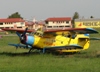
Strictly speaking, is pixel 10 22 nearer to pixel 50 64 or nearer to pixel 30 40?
pixel 30 40

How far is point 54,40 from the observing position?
1897cm

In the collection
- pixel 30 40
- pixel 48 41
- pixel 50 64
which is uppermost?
pixel 30 40

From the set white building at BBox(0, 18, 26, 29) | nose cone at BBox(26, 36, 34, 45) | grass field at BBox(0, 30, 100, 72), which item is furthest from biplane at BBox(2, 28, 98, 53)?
white building at BBox(0, 18, 26, 29)

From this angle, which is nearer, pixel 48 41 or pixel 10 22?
Answer: pixel 48 41

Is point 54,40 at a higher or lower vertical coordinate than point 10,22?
higher

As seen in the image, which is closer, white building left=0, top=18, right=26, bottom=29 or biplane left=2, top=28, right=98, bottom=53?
biplane left=2, top=28, right=98, bottom=53

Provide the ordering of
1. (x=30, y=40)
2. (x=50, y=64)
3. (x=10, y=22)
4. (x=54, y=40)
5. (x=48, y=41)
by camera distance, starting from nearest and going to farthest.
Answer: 1. (x=50, y=64)
2. (x=30, y=40)
3. (x=48, y=41)
4. (x=54, y=40)
5. (x=10, y=22)

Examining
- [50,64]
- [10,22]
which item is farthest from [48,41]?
[10,22]

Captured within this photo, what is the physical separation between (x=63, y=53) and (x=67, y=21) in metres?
113

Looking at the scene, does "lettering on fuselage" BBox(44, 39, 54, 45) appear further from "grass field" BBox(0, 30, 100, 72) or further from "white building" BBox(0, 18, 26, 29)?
"white building" BBox(0, 18, 26, 29)

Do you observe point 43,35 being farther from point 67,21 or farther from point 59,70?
point 67,21

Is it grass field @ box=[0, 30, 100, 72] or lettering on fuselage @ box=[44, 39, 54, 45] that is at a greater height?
lettering on fuselage @ box=[44, 39, 54, 45]

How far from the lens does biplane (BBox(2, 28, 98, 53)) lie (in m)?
17.6

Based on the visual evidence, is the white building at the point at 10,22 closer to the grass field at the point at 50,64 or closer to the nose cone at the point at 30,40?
the nose cone at the point at 30,40
